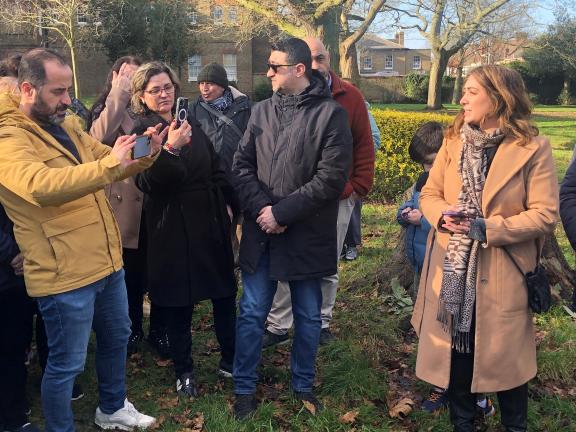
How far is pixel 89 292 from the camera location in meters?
2.94

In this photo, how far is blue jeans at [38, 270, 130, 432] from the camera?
2.88m

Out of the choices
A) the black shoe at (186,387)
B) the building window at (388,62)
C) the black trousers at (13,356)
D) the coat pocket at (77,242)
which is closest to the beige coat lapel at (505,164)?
the coat pocket at (77,242)

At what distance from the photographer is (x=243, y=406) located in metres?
3.57

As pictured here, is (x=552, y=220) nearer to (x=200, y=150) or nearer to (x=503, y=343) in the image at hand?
(x=503, y=343)

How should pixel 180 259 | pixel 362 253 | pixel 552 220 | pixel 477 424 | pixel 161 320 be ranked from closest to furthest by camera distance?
pixel 552 220 → pixel 477 424 → pixel 180 259 → pixel 161 320 → pixel 362 253

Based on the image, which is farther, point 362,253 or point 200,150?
point 362,253

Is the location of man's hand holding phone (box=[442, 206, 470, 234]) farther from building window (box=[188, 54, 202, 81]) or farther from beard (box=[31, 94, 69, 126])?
building window (box=[188, 54, 202, 81])

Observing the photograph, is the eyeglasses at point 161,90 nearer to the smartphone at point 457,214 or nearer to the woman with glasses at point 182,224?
the woman with glasses at point 182,224

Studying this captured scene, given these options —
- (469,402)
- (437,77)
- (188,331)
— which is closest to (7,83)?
(188,331)

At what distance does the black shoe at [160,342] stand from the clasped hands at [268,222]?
4.99ft

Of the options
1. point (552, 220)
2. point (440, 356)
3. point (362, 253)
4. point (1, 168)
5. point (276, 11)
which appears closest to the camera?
point (1, 168)

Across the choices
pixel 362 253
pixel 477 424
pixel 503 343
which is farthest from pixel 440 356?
pixel 362 253

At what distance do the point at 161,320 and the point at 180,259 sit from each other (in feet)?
3.30

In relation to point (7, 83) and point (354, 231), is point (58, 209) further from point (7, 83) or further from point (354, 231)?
point (354, 231)
